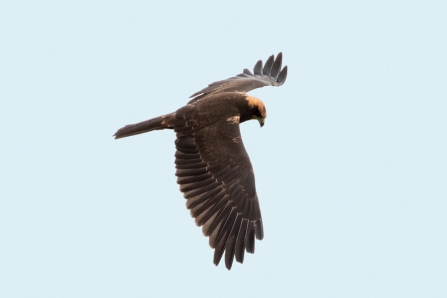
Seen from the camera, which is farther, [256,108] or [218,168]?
[256,108]

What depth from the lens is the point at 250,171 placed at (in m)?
11.7

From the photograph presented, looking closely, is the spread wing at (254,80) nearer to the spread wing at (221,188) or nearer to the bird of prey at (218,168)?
the bird of prey at (218,168)

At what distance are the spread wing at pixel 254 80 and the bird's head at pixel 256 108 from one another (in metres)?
0.91

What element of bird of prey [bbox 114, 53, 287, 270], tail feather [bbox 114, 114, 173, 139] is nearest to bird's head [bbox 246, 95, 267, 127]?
bird of prey [bbox 114, 53, 287, 270]

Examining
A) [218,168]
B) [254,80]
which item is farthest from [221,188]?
[254,80]

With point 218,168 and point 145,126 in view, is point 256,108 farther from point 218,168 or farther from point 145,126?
point 145,126

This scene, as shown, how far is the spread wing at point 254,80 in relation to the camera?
1388 cm

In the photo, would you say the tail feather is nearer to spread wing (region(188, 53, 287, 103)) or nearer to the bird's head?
spread wing (region(188, 53, 287, 103))

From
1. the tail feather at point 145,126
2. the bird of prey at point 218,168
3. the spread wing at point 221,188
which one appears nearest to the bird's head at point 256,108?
the bird of prey at point 218,168

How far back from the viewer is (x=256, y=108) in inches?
508

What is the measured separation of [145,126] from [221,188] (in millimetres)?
1740

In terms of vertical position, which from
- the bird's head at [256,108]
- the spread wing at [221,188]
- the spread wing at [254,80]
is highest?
the spread wing at [254,80]

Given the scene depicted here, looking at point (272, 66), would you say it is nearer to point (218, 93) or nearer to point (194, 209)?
point (218, 93)

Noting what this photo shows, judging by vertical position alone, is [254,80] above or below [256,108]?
above
